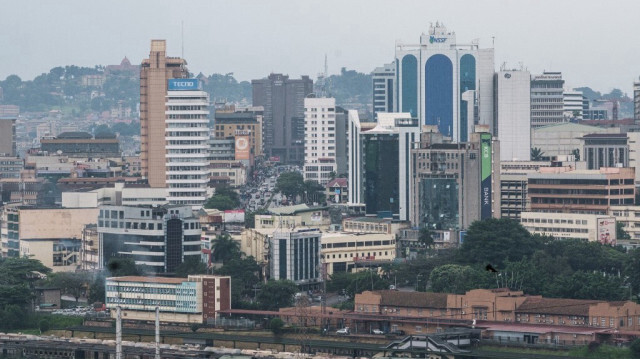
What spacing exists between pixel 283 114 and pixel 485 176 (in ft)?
197

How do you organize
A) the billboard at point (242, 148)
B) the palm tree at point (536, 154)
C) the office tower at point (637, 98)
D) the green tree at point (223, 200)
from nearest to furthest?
the green tree at point (223, 200) < the palm tree at point (536, 154) < the office tower at point (637, 98) < the billboard at point (242, 148)

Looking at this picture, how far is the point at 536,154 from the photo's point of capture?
8588cm

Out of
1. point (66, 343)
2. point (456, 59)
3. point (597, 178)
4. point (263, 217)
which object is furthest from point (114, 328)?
point (456, 59)

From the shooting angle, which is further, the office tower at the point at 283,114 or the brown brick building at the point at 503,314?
the office tower at the point at 283,114

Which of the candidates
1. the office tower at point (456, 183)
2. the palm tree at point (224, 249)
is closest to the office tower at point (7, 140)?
the office tower at point (456, 183)

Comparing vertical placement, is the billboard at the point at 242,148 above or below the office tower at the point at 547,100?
below

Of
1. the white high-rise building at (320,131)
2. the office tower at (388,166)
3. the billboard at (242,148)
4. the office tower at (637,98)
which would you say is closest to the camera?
the office tower at (388,166)

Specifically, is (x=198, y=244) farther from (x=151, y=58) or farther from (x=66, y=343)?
(x=151, y=58)

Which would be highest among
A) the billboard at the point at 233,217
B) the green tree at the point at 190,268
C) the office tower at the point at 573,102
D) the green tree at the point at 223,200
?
the office tower at the point at 573,102

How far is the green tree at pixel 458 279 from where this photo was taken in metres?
50.0

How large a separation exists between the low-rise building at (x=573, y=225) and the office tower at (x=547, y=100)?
127 ft

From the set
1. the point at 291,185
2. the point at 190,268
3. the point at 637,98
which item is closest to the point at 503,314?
the point at 190,268

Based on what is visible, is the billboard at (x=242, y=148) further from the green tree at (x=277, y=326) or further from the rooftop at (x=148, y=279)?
the green tree at (x=277, y=326)

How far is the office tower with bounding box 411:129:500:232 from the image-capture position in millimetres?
64000
